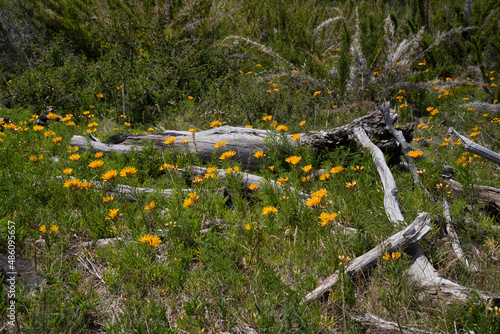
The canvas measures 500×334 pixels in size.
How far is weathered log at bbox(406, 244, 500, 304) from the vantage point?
160 centimetres

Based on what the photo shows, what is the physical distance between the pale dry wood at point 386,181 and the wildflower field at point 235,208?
0.06 m

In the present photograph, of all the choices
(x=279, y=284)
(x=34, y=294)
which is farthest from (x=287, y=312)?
(x=34, y=294)

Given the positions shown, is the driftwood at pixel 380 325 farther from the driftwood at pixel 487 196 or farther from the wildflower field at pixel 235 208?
the driftwood at pixel 487 196

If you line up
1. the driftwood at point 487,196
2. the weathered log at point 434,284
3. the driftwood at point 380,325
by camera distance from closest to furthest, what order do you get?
the driftwood at point 380,325 → the weathered log at point 434,284 → the driftwood at point 487,196

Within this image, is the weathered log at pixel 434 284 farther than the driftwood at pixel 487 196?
No

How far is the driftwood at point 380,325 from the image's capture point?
1500mm

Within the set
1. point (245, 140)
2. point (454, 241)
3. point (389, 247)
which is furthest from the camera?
point (245, 140)

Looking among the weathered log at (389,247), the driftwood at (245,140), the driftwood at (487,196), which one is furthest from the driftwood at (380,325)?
the driftwood at (245,140)

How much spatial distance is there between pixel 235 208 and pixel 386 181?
52.7 inches

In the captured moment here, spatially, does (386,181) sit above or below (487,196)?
above

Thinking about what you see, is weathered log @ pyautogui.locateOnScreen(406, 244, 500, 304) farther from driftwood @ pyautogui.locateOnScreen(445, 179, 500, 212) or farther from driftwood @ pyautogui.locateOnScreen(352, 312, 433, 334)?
driftwood @ pyautogui.locateOnScreen(445, 179, 500, 212)

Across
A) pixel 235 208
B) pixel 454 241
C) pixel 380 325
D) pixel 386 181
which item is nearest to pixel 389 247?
pixel 380 325

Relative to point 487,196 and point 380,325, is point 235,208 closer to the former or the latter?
point 380,325

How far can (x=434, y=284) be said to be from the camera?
1731 millimetres
